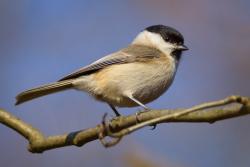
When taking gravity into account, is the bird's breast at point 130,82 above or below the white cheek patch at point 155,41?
below

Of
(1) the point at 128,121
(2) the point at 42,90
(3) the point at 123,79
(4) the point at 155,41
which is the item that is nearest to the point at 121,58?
(3) the point at 123,79

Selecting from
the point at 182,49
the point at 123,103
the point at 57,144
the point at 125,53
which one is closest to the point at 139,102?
the point at 123,103

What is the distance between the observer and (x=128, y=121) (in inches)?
82.0

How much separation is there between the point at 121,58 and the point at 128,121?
1.07 metres

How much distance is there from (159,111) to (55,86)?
1109 mm

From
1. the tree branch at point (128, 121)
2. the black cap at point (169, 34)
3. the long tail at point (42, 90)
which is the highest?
the black cap at point (169, 34)

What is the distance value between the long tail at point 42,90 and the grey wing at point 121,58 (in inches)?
1.7

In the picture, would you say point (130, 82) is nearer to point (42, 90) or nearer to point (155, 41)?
point (42, 90)

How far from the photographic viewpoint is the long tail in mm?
2639

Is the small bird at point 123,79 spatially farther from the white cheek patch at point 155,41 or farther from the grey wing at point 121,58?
the white cheek patch at point 155,41

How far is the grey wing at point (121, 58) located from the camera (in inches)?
116

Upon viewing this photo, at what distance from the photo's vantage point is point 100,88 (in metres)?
2.97

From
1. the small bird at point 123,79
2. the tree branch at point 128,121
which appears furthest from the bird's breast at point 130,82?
the tree branch at point 128,121

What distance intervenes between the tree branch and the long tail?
0.98 ft
